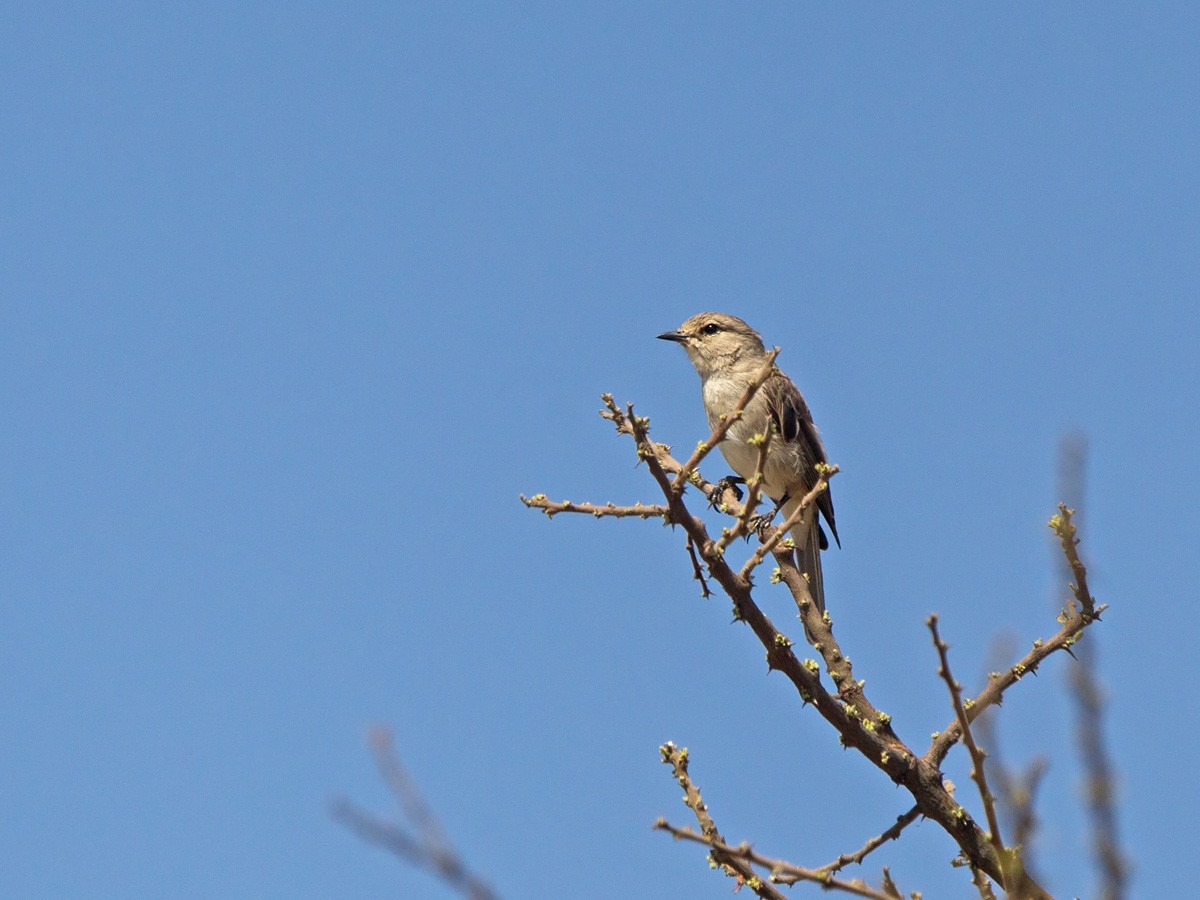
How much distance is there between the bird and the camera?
752 cm

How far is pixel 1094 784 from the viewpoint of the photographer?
1.62 meters

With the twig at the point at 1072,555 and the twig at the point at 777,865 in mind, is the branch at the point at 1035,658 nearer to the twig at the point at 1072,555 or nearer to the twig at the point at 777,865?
the twig at the point at 1072,555

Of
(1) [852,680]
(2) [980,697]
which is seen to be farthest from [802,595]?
(2) [980,697]

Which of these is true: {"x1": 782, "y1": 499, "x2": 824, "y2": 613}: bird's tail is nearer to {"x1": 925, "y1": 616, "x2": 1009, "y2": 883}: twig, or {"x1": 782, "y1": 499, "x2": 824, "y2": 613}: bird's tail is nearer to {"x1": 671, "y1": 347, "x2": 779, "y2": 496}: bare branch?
{"x1": 671, "y1": 347, "x2": 779, "y2": 496}: bare branch

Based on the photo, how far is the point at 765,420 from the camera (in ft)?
27.9

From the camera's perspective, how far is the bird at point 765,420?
7523 millimetres

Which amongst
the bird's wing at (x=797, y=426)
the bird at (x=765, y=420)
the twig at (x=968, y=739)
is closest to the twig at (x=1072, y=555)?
the twig at (x=968, y=739)

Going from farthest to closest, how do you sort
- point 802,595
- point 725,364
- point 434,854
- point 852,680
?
point 725,364, point 802,595, point 852,680, point 434,854

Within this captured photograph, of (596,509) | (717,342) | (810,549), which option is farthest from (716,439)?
(717,342)

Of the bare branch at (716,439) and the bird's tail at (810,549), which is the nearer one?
the bare branch at (716,439)

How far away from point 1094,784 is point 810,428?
7.21 meters

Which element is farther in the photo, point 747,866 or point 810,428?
point 810,428

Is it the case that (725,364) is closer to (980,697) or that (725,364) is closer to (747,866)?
(980,697)

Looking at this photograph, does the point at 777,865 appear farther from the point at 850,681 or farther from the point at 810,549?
the point at 810,549
